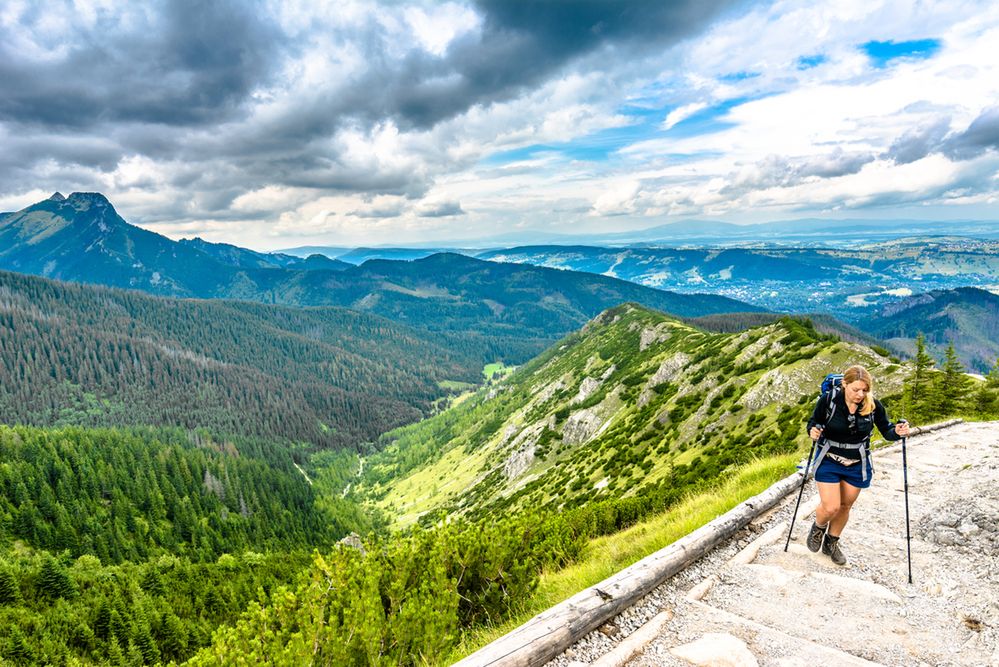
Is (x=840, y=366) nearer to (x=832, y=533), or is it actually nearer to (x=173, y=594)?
(x=832, y=533)

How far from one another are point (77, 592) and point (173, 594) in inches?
576

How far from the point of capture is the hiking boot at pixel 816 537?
408 inches

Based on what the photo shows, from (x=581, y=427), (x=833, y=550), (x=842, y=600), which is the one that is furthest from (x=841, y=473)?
(x=581, y=427)

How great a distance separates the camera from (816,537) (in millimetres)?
10484

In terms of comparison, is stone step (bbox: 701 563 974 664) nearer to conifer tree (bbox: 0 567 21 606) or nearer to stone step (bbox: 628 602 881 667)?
stone step (bbox: 628 602 881 667)

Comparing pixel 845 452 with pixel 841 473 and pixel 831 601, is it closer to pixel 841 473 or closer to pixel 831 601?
pixel 841 473

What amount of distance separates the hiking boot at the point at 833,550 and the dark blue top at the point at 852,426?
6.13 ft

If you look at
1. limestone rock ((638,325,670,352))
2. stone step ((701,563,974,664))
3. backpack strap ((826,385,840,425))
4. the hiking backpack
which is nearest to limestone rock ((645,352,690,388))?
limestone rock ((638,325,670,352))

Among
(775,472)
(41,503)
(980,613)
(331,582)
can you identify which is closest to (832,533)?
(980,613)

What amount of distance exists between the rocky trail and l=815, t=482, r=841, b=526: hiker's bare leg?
87 cm

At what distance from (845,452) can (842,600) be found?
132 inches

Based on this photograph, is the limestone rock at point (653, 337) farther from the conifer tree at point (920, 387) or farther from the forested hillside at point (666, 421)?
the conifer tree at point (920, 387)

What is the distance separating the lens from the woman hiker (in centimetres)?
1024

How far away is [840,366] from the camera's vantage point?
40906mm
